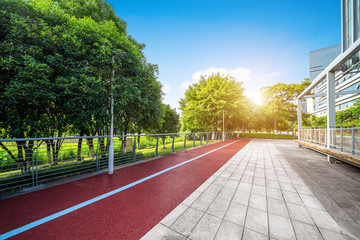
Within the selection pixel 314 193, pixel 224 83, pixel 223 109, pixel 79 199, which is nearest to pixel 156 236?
pixel 79 199

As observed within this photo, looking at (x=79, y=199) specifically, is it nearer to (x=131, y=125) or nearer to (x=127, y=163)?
(x=127, y=163)

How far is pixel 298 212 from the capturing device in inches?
99.9

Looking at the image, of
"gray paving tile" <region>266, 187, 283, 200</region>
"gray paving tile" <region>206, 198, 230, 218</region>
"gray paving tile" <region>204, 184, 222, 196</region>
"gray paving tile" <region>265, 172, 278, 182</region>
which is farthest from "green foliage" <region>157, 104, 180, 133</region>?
"gray paving tile" <region>206, 198, 230, 218</region>

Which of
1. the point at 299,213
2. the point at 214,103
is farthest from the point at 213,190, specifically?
the point at 214,103

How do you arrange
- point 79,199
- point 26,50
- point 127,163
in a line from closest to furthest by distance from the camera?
point 79,199
point 26,50
point 127,163

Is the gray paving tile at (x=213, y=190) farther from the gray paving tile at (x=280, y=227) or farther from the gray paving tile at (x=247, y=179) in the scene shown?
the gray paving tile at (x=280, y=227)

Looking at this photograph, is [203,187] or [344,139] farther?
[344,139]

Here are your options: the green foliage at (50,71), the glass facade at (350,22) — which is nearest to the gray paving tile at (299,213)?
the green foliage at (50,71)

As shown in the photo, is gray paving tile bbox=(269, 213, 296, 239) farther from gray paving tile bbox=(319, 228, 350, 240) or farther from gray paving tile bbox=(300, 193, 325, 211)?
gray paving tile bbox=(300, 193, 325, 211)

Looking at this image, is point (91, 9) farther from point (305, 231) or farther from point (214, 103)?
point (214, 103)

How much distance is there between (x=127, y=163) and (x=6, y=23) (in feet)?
19.4

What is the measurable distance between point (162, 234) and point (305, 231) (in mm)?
2221

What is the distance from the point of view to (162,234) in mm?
2006

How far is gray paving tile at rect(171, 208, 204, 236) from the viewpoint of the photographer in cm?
212
